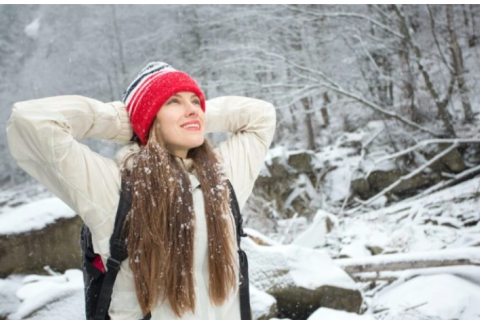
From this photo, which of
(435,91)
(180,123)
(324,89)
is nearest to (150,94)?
(180,123)

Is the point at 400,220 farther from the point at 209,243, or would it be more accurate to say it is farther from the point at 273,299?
the point at 209,243

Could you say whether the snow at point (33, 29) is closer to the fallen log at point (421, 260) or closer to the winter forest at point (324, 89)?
the winter forest at point (324, 89)

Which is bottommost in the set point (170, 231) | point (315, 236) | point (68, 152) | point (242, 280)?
point (315, 236)

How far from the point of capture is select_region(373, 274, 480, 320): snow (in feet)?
9.67

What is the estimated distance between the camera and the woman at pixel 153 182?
0.99 m

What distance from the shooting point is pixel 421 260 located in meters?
3.46

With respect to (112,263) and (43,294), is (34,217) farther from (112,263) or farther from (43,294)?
(112,263)

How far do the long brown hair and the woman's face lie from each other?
0.12 feet

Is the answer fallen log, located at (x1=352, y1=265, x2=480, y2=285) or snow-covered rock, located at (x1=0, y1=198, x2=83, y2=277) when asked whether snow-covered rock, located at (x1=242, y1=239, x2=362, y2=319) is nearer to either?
fallen log, located at (x1=352, y1=265, x2=480, y2=285)

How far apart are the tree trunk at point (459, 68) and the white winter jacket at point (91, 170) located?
262 inches

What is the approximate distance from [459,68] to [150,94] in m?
6.95

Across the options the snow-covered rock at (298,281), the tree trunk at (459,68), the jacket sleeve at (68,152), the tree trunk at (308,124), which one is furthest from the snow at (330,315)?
the tree trunk at (308,124)

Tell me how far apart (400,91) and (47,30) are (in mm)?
6702

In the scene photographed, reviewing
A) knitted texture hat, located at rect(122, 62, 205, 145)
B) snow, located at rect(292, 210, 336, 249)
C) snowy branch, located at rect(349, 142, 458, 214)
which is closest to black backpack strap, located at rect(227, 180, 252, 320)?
knitted texture hat, located at rect(122, 62, 205, 145)
